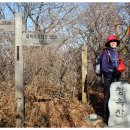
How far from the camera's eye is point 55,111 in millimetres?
8281

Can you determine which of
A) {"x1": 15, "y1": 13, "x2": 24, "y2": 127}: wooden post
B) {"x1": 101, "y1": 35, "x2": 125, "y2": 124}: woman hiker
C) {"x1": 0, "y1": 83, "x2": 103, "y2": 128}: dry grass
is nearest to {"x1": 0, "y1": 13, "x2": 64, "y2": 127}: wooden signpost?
{"x1": 15, "y1": 13, "x2": 24, "y2": 127}: wooden post

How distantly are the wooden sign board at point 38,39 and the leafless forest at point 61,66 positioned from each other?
54cm

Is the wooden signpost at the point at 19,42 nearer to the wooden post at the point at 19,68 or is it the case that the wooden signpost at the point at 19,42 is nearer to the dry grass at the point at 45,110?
the wooden post at the point at 19,68

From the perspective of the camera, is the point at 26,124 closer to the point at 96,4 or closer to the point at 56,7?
the point at 96,4

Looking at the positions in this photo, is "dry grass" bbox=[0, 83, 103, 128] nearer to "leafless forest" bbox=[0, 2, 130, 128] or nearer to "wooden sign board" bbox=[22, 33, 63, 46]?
"leafless forest" bbox=[0, 2, 130, 128]

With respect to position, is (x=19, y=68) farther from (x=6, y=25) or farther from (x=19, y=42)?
(x=6, y=25)

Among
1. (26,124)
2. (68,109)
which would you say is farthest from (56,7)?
(26,124)

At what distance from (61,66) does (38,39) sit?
117 inches

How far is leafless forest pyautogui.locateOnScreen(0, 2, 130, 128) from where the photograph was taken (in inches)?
316

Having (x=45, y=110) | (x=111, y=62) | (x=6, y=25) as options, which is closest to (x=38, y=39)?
(x=6, y=25)

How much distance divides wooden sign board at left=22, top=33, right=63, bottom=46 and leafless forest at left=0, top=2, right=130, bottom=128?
54 centimetres

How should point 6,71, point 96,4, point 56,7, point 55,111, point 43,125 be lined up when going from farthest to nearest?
point 56,7 < point 96,4 < point 6,71 < point 55,111 < point 43,125

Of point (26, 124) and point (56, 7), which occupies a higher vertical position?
→ point (56, 7)

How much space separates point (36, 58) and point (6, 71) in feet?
3.09
